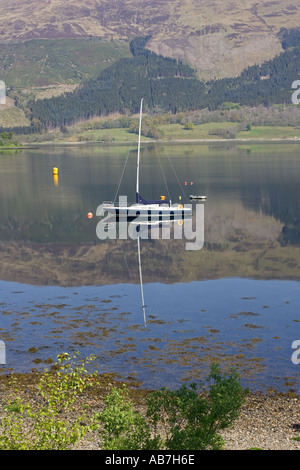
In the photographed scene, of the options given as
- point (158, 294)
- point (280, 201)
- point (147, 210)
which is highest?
point (147, 210)

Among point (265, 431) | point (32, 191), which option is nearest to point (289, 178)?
point (32, 191)

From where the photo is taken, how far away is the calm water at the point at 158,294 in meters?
33.8


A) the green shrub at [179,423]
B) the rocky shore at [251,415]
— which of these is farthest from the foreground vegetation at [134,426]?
the rocky shore at [251,415]

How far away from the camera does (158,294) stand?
46.6 metres

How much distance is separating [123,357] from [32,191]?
81.0 meters

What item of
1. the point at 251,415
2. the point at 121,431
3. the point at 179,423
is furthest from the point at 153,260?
the point at 121,431

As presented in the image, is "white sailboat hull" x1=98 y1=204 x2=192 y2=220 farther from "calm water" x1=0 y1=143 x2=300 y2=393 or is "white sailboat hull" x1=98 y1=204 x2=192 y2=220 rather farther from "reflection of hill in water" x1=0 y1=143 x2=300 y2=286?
"reflection of hill in water" x1=0 y1=143 x2=300 y2=286

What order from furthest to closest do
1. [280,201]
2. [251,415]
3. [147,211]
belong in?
[280,201]
[147,211]
[251,415]

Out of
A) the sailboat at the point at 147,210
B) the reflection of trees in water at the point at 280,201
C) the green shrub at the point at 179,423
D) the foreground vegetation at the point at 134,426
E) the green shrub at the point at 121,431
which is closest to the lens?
the green shrub at the point at 121,431

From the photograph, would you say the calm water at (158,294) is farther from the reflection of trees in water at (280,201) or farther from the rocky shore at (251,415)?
the rocky shore at (251,415)

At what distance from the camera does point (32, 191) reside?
4409 inches

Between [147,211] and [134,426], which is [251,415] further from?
[147,211]

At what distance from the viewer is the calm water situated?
33.8 metres

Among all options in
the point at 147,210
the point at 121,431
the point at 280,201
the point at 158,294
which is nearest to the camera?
the point at 121,431
